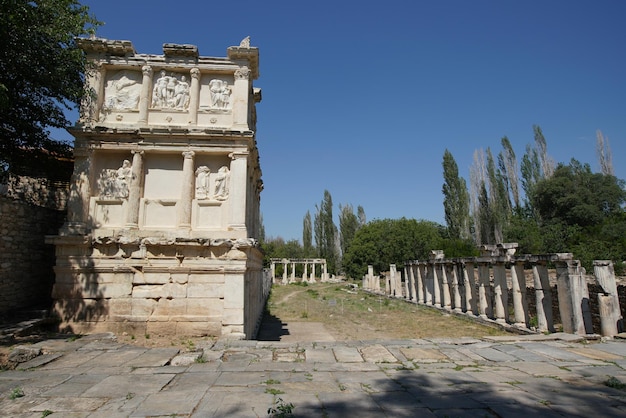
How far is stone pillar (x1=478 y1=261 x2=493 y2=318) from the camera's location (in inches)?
563

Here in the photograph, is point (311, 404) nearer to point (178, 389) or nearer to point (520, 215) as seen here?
point (178, 389)

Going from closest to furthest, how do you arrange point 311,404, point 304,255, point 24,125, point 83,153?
point 311,404, point 83,153, point 24,125, point 304,255

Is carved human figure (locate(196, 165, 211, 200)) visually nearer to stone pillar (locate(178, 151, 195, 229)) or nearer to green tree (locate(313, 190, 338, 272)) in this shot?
stone pillar (locate(178, 151, 195, 229))

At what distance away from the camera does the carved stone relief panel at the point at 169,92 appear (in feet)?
31.2

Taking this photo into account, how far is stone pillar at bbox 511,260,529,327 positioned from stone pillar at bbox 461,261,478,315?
3.23 meters

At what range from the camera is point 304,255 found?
5884 cm

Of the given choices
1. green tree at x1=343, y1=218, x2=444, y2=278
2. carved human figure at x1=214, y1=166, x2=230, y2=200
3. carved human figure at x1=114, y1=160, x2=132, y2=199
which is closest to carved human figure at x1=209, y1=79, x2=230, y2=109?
carved human figure at x1=214, y1=166, x2=230, y2=200

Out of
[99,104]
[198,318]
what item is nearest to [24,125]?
[99,104]

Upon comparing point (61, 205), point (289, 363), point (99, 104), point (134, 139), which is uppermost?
point (99, 104)

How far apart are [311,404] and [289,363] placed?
1889 millimetres

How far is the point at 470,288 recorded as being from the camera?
16.0 m

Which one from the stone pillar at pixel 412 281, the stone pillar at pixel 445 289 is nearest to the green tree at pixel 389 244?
the stone pillar at pixel 412 281

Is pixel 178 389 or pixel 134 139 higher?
pixel 134 139

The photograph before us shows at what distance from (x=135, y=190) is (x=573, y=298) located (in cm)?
1143
